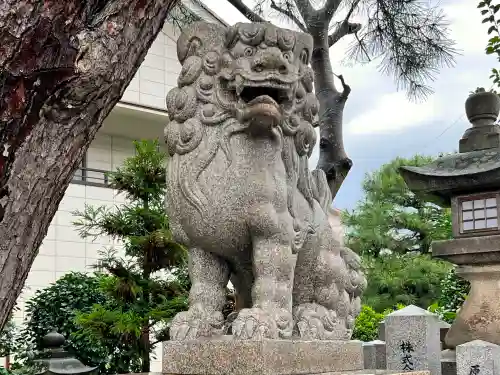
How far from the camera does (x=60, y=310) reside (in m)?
6.96

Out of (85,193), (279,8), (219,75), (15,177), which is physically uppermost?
(279,8)

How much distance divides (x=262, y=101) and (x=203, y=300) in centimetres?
88

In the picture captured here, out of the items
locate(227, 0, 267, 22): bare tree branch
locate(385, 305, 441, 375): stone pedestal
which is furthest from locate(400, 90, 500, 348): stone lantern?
locate(227, 0, 267, 22): bare tree branch

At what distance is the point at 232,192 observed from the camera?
2746 millimetres

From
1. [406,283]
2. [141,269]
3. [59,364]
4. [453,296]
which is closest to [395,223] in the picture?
[406,283]

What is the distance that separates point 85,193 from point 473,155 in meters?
5.20

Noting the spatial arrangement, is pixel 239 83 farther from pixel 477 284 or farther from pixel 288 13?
pixel 477 284

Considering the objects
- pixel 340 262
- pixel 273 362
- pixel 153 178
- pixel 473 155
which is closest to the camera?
pixel 273 362

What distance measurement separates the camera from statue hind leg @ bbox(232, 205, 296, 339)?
2.69 metres

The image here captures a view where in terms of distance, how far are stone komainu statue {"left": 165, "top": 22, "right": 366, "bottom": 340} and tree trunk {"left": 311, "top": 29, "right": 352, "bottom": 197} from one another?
324 cm

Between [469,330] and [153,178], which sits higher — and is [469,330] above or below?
below

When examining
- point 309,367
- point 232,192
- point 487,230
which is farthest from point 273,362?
point 487,230

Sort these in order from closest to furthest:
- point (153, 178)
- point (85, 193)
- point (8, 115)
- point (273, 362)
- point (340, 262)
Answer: point (8, 115)
point (273, 362)
point (340, 262)
point (153, 178)
point (85, 193)

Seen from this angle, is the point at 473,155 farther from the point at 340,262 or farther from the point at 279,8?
the point at 340,262
